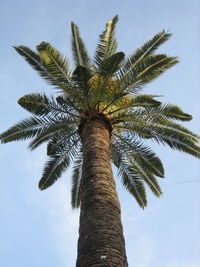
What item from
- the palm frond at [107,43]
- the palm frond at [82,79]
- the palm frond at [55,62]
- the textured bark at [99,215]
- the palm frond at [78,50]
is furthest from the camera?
the palm frond at [78,50]

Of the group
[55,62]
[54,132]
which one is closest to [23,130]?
[54,132]

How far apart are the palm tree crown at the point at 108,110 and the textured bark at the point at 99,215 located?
249 centimetres

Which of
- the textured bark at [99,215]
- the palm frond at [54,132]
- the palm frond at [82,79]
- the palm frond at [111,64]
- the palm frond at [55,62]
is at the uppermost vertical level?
the palm frond at [55,62]

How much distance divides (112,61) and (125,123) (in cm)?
272

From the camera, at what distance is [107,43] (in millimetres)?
12680

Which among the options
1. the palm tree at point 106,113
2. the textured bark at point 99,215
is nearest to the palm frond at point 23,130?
the palm tree at point 106,113

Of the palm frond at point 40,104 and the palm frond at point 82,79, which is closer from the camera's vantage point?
the palm frond at point 82,79

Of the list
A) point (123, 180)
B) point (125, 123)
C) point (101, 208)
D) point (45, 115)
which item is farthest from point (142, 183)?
point (101, 208)

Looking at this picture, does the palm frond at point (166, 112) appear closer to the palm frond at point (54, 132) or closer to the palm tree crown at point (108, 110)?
the palm tree crown at point (108, 110)

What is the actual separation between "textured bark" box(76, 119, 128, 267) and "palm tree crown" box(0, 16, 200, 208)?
2493 millimetres

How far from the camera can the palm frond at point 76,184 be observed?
1426 cm

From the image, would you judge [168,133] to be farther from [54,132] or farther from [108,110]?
[54,132]

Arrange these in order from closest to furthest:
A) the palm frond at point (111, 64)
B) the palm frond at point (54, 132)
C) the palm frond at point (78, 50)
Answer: the palm frond at point (111, 64) → the palm frond at point (54, 132) → the palm frond at point (78, 50)

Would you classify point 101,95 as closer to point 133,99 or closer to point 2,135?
point 133,99
